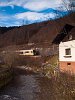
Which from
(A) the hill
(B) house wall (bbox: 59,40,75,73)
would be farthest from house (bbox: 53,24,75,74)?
(A) the hill

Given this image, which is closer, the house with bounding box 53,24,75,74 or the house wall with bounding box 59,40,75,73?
the house wall with bounding box 59,40,75,73

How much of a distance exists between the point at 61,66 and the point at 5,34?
129 meters

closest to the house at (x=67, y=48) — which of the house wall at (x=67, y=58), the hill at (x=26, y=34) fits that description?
the house wall at (x=67, y=58)

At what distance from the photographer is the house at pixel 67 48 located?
2830cm

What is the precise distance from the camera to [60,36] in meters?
30.9

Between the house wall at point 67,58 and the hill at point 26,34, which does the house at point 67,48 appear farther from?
the hill at point 26,34

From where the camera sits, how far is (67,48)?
29.7 metres

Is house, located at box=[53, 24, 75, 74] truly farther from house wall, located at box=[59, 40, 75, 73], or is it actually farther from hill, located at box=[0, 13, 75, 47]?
hill, located at box=[0, 13, 75, 47]

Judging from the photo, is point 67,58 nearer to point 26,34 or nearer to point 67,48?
point 67,48

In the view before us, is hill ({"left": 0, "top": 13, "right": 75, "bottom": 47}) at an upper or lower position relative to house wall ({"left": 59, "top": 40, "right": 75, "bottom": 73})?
upper

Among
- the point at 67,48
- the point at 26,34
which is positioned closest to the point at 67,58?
the point at 67,48

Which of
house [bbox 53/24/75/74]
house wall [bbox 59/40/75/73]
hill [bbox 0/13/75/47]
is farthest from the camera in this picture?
hill [bbox 0/13/75/47]

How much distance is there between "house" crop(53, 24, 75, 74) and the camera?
2830cm

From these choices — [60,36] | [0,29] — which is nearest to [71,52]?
[60,36]
